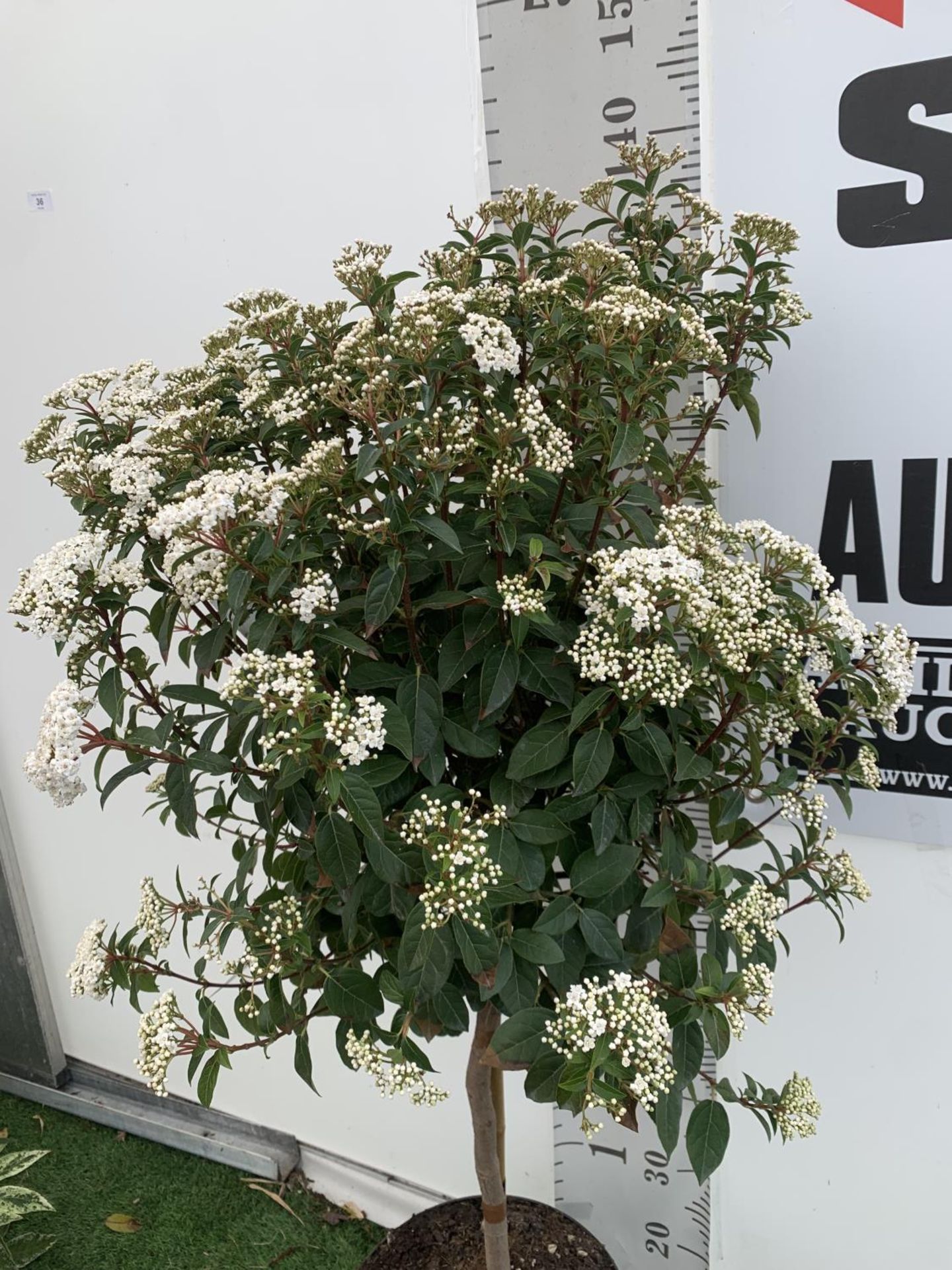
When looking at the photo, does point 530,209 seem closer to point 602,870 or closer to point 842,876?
point 602,870

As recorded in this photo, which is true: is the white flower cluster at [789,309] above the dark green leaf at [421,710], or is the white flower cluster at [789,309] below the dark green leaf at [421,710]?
above

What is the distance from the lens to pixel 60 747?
38.0 inches

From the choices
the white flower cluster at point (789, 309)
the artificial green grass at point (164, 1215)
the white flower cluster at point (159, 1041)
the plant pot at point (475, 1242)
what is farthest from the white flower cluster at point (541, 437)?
the artificial green grass at point (164, 1215)

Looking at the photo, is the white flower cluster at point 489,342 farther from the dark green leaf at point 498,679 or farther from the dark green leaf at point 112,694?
the dark green leaf at point 112,694

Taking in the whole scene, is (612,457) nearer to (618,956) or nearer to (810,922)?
(618,956)

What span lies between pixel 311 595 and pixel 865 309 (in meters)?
0.93

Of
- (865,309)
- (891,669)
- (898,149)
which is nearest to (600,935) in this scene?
(891,669)

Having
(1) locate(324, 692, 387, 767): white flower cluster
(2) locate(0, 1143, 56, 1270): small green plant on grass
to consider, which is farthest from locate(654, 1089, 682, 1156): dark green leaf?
(2) locate(0, 1143, 56, 1270): small green plant on grass

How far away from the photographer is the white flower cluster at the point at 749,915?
1.05 meters

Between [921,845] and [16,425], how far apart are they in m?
2.08

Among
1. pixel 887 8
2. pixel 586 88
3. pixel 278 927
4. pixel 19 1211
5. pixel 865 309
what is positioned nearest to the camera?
pixel 278 927

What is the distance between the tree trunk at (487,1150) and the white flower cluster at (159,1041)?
0.43 metres

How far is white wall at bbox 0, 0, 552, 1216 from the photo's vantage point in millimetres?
1661

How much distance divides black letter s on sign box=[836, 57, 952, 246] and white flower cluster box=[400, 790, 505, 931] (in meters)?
0.99
